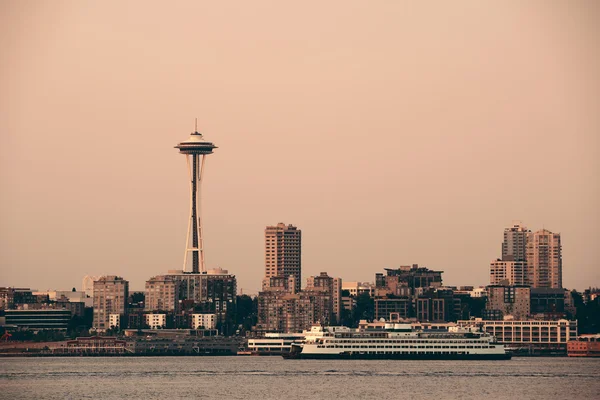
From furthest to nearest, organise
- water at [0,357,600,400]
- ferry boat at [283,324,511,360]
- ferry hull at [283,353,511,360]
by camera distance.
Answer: ferry boat at [283,324,511,360]
ferry hull at [283,353,511,360]
water at [0,357,600,400]

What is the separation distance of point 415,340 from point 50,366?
40.8 metres

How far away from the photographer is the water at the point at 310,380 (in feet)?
428

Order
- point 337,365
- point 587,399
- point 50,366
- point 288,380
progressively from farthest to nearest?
point 50,366 → point 337,365 → point 288,380 → point 587,399

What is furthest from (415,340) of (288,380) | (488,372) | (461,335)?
(288,380)

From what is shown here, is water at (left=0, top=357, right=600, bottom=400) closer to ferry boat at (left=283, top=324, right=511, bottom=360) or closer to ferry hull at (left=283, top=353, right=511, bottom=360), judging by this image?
ferry hull at (left=283, top=353, right=511, bottom=360)

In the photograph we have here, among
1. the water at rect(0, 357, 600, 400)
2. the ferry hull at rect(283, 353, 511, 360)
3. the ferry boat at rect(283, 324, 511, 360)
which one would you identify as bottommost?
the water at rect(0, 357, 600, 400)

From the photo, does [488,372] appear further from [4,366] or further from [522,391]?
[4,366]

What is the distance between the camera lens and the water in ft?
428

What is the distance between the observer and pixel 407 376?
515 feet

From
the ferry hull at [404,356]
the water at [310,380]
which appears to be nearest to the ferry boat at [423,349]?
the ferry hull at [404,356]

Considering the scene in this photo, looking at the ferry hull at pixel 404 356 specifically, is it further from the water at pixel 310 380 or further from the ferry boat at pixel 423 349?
the water at pixel 310 380

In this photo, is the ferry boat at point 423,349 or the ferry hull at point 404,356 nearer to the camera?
the ferry hull at point 404,356

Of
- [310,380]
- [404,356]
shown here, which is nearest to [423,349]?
[404,356]

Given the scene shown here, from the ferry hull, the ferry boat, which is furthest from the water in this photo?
the ferry boat
